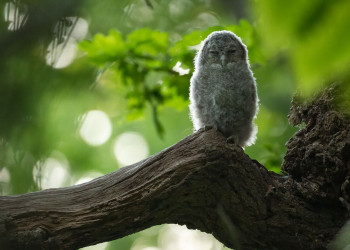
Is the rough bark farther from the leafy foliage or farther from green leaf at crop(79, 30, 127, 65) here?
green leaf at crop(79, 30, 127, 65)

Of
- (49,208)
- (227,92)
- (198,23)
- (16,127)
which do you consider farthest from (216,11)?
(16,127)

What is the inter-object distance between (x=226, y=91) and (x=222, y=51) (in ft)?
1.38

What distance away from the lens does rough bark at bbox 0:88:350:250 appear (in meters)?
2.81

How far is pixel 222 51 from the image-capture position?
3680 mm

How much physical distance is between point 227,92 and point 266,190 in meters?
0.88

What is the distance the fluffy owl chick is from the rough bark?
446 millimetres

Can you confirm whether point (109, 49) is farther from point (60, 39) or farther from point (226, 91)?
point (60, 39)

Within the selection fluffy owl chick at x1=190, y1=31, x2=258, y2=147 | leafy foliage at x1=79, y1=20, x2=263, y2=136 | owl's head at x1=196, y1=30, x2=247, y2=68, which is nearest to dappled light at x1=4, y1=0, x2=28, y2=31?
fluffy owl chick at x1=190, y1=31, x2=258, y2=147

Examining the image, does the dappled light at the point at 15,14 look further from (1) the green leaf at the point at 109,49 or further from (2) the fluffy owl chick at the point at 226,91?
(1) the green leaf at the point at 109,49

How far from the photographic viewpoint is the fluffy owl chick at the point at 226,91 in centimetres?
341

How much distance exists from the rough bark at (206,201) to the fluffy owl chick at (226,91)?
446mm

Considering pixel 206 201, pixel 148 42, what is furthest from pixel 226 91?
pixel 148 42

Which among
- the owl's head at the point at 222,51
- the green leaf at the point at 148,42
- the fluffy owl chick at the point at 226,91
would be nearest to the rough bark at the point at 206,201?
the fluffy owl chick at the point at 226,91

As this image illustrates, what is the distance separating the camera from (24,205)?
288 cm
